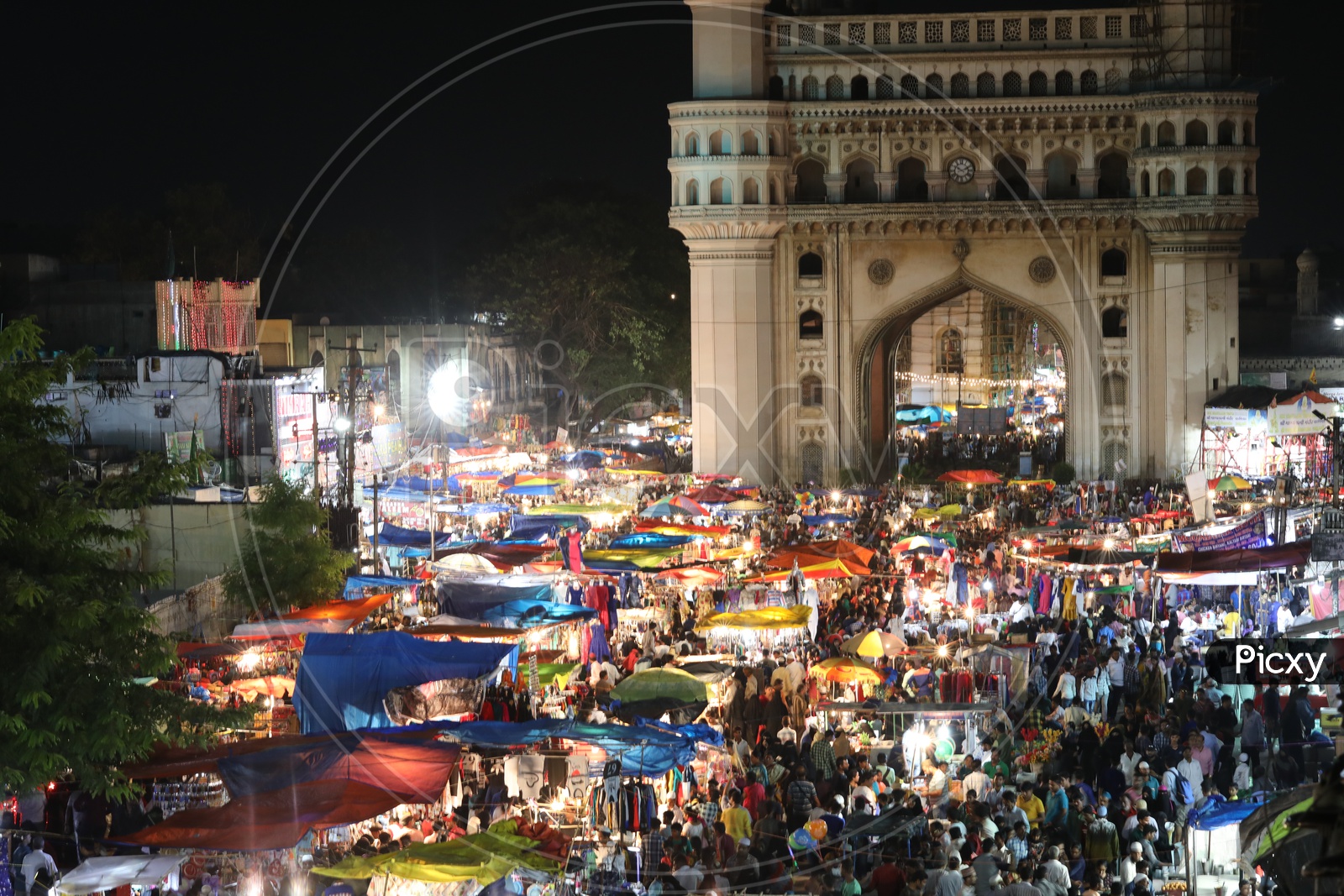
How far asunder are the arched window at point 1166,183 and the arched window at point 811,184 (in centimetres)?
901

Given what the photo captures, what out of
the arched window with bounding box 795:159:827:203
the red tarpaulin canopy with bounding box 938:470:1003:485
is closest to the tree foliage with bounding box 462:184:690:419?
the arched window with bounding box 795:159:827:203

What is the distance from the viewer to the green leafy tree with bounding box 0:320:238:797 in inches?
504

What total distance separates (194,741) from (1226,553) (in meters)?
12.5

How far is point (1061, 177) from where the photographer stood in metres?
47.2

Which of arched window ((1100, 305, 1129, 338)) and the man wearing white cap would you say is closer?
the man wearing white cap

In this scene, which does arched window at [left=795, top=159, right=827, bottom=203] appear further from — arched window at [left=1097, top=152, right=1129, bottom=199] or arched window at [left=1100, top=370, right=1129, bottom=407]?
arched window at [left=1100, top=370, right=1129, bottom=407]

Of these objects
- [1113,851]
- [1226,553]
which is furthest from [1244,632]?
[1113,851]

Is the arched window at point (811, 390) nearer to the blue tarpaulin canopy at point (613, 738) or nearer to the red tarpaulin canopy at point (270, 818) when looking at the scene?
the blue tarpaulin canopy at point (613, 738)

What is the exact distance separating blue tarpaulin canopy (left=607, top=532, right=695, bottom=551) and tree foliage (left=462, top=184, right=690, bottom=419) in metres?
33.8

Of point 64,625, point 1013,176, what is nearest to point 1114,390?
point 1013,176

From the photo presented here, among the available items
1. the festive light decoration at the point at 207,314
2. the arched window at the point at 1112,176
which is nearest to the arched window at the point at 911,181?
the arched window at the point at 1112,176

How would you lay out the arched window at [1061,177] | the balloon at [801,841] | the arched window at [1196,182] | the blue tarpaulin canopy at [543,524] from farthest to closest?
the arched window at [1061,177], the arched window at [1196,182], the blue tarpaulin canopy at [543,524], the balloon at [801,841]

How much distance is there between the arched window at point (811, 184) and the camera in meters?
48.3

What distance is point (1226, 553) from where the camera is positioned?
818 inches
